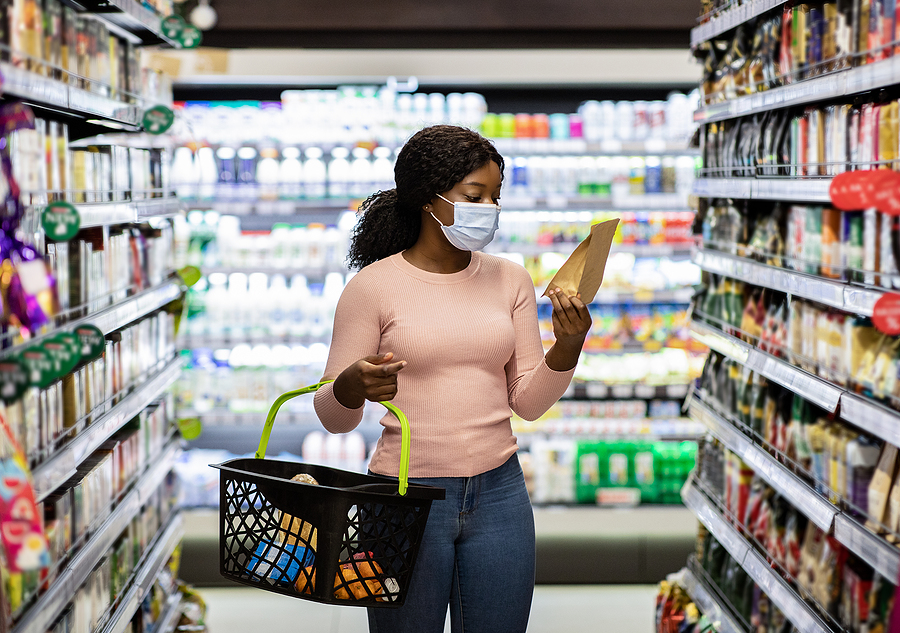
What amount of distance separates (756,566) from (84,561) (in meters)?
1.77

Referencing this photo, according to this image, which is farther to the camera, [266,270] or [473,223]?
[266,270]

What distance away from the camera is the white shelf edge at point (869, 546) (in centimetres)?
168

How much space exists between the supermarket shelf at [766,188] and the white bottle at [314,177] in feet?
6.64

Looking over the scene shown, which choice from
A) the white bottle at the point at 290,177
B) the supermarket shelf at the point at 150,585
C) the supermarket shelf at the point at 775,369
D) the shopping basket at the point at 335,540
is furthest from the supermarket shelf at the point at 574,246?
the shopping basket at the point at 335,540

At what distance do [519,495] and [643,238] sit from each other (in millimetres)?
2885

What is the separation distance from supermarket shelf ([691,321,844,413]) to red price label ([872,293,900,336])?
476 mm

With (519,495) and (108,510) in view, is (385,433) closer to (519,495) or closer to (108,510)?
(519,495)

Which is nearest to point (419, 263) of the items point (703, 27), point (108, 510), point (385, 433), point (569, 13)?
point (385, 433)

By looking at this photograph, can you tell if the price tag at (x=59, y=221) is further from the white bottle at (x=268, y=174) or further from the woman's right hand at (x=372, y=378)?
the white bottle at (x=268, y=174)

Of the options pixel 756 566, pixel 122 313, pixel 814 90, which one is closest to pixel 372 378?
pixel 122 313

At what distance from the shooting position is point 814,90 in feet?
6.91

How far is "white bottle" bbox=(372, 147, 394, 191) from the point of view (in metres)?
4.50

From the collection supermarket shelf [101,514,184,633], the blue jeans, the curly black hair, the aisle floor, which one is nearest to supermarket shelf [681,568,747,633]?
the aisle floor

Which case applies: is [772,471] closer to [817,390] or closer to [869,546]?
[817,390]
